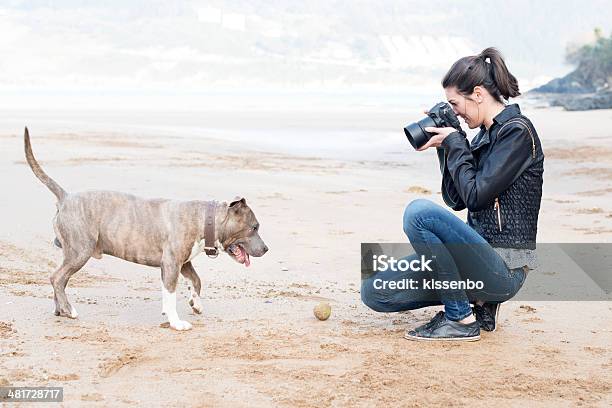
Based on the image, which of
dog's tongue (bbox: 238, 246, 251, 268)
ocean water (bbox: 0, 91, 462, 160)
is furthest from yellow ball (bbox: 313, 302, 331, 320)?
ocean water (bbox: 0, 91, 462, 160)

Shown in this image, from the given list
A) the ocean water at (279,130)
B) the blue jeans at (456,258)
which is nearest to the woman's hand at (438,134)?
the blue jeans at (456,258)

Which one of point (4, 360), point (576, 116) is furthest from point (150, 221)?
point (576, 116)

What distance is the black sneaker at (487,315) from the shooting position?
577 cm

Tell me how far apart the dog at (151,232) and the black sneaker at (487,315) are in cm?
137

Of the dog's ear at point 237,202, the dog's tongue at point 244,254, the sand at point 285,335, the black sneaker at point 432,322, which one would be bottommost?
the sand at point 285,335

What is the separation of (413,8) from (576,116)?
160165 mm

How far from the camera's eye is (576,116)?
35062mm

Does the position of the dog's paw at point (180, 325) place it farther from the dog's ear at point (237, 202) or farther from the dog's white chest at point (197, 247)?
the dog's ear at point (237, 202)

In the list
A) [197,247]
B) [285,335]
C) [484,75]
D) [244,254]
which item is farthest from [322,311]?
[484,75]

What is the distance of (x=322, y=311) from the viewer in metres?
6.08

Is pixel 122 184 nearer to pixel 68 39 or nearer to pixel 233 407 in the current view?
pixel 233 407

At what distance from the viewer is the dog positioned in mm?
5805

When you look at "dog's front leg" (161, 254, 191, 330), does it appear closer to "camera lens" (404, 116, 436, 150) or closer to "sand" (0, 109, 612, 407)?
"sand" (0, 109, 612, 407)

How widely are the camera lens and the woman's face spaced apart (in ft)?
0.52
